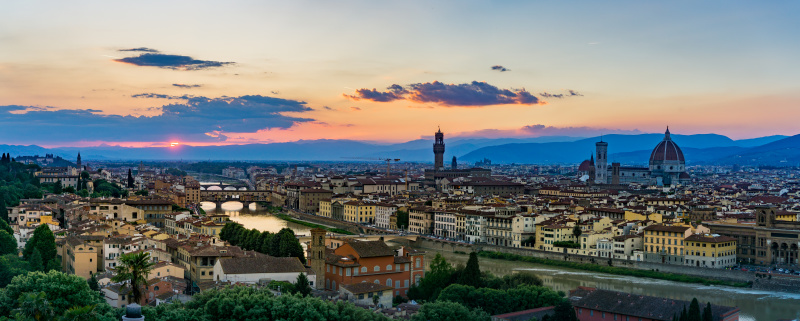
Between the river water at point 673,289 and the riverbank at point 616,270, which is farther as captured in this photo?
the riverbank at point 616,270

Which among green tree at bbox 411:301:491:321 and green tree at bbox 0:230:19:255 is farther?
green tree at bbox 0:230:19:255

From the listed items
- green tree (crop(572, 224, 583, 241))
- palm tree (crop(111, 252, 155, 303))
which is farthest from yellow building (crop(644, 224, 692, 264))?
palm tree (crop(111, 252, 155, 303))

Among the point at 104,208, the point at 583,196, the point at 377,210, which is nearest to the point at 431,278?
the point at 104,208

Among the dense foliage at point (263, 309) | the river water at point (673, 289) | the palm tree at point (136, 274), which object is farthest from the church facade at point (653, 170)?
the dense foliage at point (263, 309)

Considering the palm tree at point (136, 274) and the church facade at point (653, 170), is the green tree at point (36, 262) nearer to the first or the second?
the palm tree at point (136, 274)

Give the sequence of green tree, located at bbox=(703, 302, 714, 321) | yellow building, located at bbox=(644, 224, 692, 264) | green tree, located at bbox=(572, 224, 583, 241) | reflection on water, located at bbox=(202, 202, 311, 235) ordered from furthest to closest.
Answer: reflection on water, located at bbox=(202, 202, 311, 235)
green tree, located at bbox=(572, 224, 583, 241)
yellow building, located at bbox=(644, 224, 692, 264)
green tree, located at bbox=(703, 302, 714, 321)

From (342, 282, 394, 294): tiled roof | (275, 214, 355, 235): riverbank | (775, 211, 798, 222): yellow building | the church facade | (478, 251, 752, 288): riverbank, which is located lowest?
(478, 251, 752, 288): riverbank

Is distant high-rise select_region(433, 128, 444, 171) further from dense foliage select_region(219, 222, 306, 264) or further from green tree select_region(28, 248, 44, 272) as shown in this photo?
green tree select_region(28, 248, 44, 272)

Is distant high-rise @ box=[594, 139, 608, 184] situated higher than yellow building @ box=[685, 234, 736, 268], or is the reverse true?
distant high-rise @ box=[594, 139, 608, 184]
